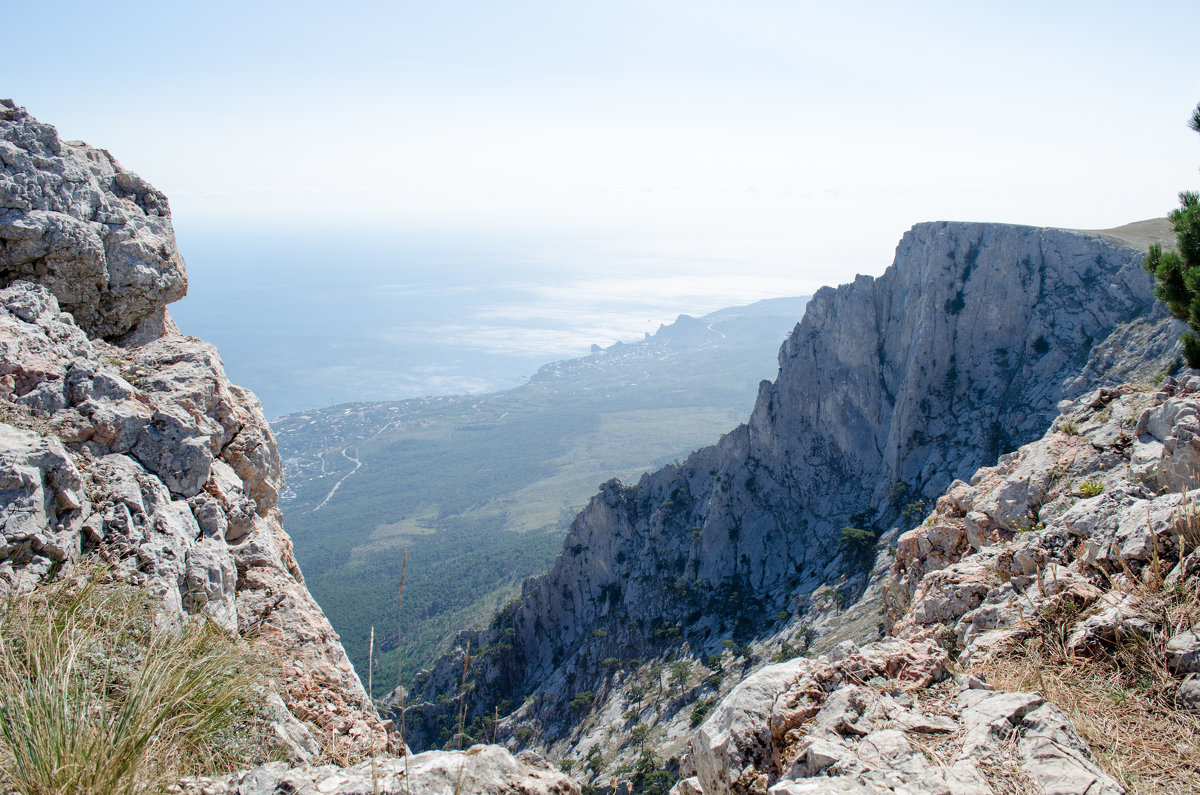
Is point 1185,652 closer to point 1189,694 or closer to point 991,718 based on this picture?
point 1189,694

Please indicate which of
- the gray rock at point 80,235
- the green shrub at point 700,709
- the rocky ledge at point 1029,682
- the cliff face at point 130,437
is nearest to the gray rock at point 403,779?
the cliff face at point 130,437

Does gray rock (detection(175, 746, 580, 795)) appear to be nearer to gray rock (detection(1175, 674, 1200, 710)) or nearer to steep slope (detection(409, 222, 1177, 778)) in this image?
gray rock (detection(1175, 674, 1200, 710))

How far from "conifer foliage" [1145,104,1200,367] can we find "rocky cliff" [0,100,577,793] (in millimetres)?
15058

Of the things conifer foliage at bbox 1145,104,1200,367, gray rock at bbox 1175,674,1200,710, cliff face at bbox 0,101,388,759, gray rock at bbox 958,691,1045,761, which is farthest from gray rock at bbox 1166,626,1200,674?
conifer foliage at bbox 1145,104,1200,367

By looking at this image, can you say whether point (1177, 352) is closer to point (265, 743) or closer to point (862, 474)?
point (862, 474)

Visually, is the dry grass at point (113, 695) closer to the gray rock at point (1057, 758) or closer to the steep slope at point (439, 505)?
the gray rock at point (1057, 758)

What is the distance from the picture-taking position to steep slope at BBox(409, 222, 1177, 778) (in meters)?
40.2

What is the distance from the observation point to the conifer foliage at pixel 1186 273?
40.8 ft

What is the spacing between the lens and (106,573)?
592cm

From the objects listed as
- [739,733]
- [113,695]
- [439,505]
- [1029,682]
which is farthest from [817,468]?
[439,505]

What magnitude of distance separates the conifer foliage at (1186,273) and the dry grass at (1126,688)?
10338 mm

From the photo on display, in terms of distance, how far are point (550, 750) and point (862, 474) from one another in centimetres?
3119

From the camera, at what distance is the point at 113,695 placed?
474 centimetres

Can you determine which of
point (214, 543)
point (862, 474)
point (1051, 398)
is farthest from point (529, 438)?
point (214, 543)
